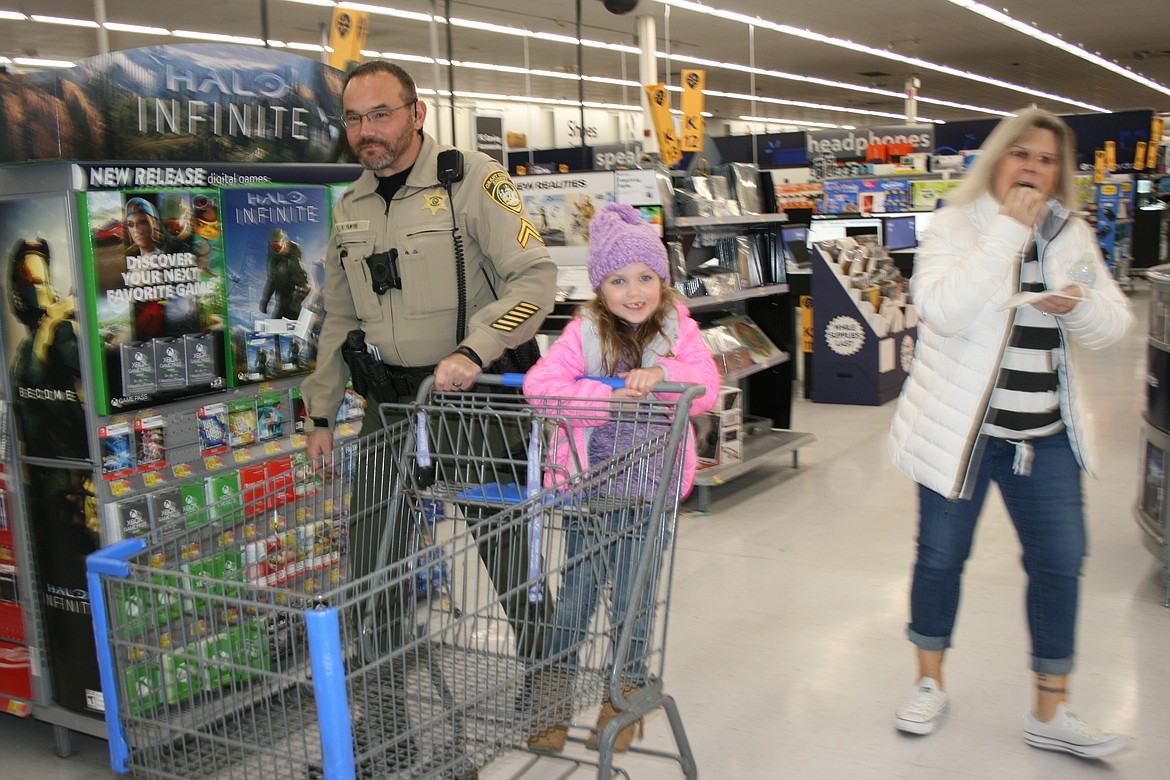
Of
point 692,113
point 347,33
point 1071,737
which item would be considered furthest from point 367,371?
point 692,113

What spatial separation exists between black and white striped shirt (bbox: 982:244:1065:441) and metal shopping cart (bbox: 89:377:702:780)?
92 centimetres

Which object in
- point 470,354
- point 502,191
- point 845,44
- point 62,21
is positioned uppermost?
point 845,44

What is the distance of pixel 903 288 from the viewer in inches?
337

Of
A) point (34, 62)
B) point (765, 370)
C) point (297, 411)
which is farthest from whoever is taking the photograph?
point (34, 62)

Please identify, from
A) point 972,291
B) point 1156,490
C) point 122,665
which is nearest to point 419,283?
point 122,665

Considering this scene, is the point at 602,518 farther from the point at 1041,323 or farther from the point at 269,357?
the point at 269,357

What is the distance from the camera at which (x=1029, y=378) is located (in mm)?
2582

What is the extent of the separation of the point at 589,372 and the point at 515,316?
225mm

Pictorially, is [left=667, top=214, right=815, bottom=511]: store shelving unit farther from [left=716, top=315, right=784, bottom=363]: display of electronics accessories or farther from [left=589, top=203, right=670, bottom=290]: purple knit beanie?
[left=589, top=203, right=670, bottom=290]: purple knit beanie

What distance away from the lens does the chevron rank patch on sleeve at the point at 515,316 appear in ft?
8.13

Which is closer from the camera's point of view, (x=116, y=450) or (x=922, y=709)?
(x=116, y=450)

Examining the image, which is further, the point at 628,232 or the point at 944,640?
the point at 944,640

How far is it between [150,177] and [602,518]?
163 centimetres

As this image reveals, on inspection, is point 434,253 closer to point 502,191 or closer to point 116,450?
point 502,191
